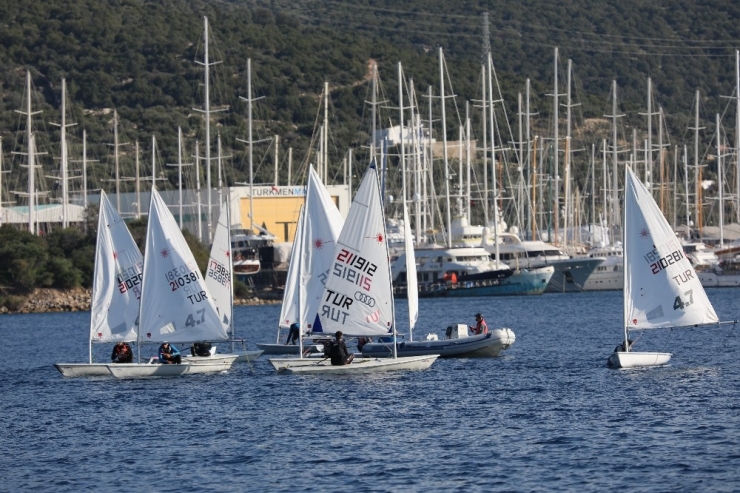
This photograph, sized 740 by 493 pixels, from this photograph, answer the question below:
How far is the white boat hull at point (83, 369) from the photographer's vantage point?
36.8m

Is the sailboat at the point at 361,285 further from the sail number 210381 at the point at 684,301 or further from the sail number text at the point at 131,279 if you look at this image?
the sail number 210381 at the point at 684,301

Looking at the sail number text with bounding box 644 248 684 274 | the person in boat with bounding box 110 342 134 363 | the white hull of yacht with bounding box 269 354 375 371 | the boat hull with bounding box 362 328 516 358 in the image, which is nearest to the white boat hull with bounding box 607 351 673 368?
the sail number text with bounding box 644 248 684 274

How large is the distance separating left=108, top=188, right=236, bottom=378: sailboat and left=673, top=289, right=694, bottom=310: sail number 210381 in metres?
11.6

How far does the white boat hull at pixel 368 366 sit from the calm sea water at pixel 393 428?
0.23 meters

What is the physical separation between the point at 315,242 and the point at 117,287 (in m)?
5.40

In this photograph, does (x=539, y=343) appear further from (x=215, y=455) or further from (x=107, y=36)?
(x=107, y=36)

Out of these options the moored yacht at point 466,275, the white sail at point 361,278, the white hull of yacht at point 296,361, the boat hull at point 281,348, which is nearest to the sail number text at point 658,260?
the white sail at point 361,278

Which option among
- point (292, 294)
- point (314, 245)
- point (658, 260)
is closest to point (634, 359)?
point (658, 260)

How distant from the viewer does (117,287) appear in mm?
38281

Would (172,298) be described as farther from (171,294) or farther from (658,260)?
(658,260)

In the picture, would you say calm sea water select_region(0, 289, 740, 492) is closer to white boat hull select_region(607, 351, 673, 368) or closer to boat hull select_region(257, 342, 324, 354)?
white boat hull select_region(607, 351, 673, 368)

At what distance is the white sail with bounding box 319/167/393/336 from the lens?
34.7 metres

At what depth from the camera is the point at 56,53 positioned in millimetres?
147875

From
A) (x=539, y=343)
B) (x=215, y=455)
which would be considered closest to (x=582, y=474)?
(x=215, y=455)
